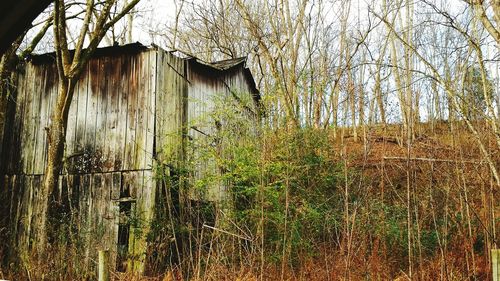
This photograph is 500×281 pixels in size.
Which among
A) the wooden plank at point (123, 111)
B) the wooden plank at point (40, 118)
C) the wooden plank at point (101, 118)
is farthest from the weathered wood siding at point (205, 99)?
the wooden plank at point (40, 118)

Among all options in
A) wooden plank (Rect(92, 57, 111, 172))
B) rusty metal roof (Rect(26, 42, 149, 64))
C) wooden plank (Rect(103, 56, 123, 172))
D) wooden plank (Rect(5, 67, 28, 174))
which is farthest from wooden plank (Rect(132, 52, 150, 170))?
wooden plank (Rect(5, 67, 28, 174))

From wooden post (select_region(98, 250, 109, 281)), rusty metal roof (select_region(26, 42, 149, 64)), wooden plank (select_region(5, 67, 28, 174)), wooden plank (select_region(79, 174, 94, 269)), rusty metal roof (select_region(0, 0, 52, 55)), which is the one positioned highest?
rusty metal roof (select_region(26, 42, 149, 64))

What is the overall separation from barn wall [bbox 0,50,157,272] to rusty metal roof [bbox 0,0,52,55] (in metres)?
8.94

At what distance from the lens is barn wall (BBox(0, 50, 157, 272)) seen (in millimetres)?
10266

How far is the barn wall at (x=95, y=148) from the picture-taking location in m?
10.3

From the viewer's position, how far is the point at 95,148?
10836 millimetres

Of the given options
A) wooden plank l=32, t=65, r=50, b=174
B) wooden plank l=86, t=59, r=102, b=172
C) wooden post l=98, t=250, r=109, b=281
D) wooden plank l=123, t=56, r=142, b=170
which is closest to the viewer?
wooden post l=98, t=250, r=109, b=281

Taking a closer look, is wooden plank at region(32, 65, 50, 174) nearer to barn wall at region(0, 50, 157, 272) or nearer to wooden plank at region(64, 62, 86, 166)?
barn wall at region(0, 50, 157, 272)

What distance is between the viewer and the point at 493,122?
6215mm

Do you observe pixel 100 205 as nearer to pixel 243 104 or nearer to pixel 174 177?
pixel 174 177

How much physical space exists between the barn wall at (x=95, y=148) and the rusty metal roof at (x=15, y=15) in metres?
8.94

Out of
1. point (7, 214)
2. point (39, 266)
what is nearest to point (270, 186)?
point (39, 266)

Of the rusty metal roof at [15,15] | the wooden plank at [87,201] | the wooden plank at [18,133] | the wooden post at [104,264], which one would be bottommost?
the wooden post at [104,264]

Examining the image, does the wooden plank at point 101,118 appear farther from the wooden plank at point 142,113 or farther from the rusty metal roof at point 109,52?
the wooden plank at point 142,113
